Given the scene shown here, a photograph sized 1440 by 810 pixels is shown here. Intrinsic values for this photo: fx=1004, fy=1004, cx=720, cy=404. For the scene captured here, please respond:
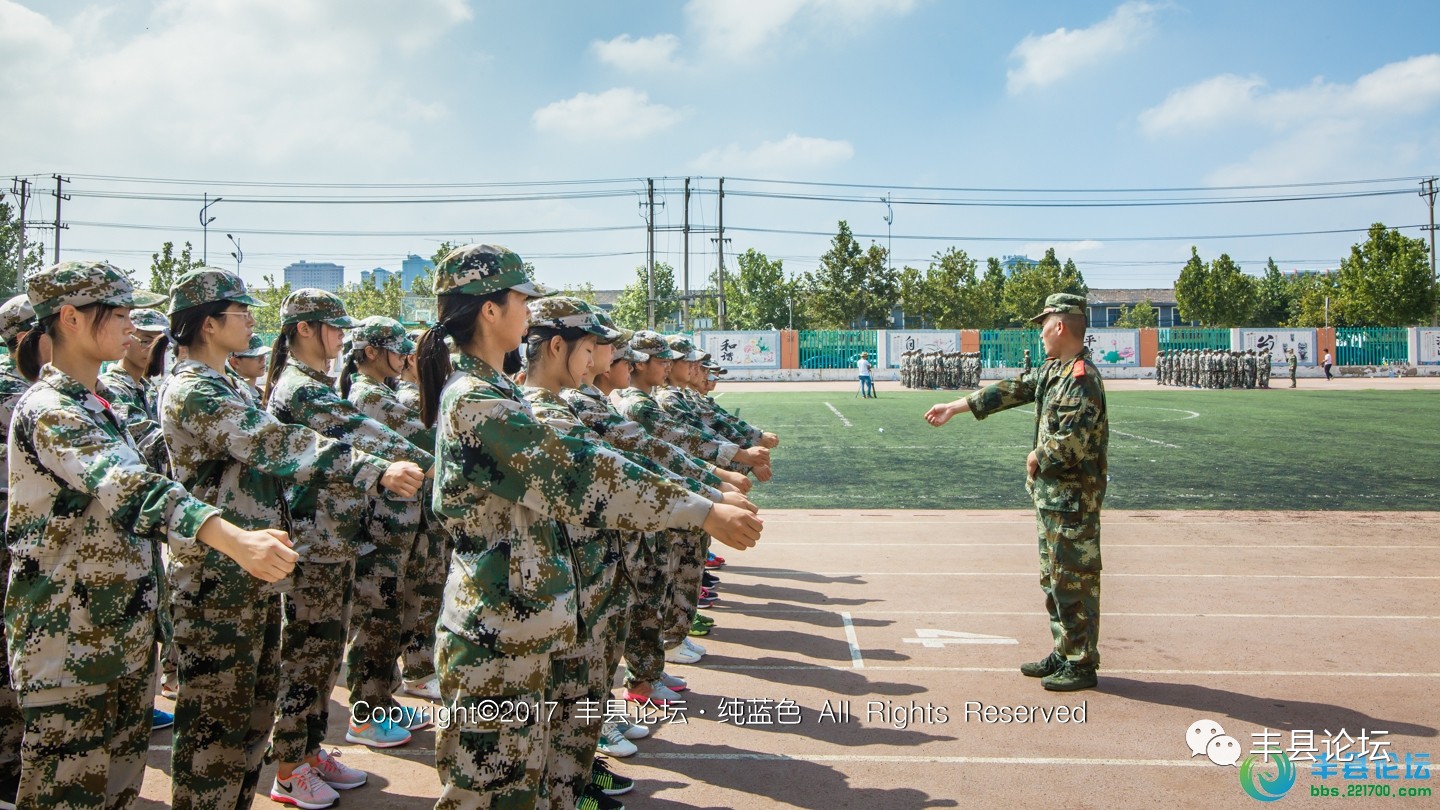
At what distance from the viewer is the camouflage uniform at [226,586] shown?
135 inches

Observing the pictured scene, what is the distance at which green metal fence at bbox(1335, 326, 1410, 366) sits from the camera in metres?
50.0

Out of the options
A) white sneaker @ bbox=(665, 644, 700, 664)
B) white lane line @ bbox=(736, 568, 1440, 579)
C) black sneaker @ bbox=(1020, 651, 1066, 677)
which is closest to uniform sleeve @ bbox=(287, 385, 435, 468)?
white sneaker @ bbox=(665, 644, 700, 664)

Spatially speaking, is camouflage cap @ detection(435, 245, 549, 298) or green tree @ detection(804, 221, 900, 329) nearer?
camouflage cap @ detection(435, 245, 549, 298)

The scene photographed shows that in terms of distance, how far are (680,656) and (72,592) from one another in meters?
3.98

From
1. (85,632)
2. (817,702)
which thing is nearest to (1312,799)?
(817,702)

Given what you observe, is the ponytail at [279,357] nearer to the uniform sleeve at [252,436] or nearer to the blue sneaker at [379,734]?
the uniform sleeve at [252,436]

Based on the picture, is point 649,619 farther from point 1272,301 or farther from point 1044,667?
point 1272,301

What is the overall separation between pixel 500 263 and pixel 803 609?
5.32m

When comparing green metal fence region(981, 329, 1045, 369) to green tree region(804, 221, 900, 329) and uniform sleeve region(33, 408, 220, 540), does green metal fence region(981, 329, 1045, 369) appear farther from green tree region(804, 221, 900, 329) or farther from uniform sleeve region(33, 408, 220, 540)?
uniform sleeve region(33, 408, 220, 540)

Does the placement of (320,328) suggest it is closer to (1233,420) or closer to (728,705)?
(728,705)

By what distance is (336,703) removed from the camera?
568 centimetres

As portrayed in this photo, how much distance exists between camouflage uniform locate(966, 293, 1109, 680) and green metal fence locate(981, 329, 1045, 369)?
46859mm


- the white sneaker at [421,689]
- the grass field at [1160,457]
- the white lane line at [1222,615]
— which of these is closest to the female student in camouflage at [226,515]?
the white sneaker at [421,689]

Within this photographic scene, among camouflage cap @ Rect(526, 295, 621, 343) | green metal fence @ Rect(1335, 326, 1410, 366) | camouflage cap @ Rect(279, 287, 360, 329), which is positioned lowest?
camouflage cap @ Rect(526, 295, 621, 343)
